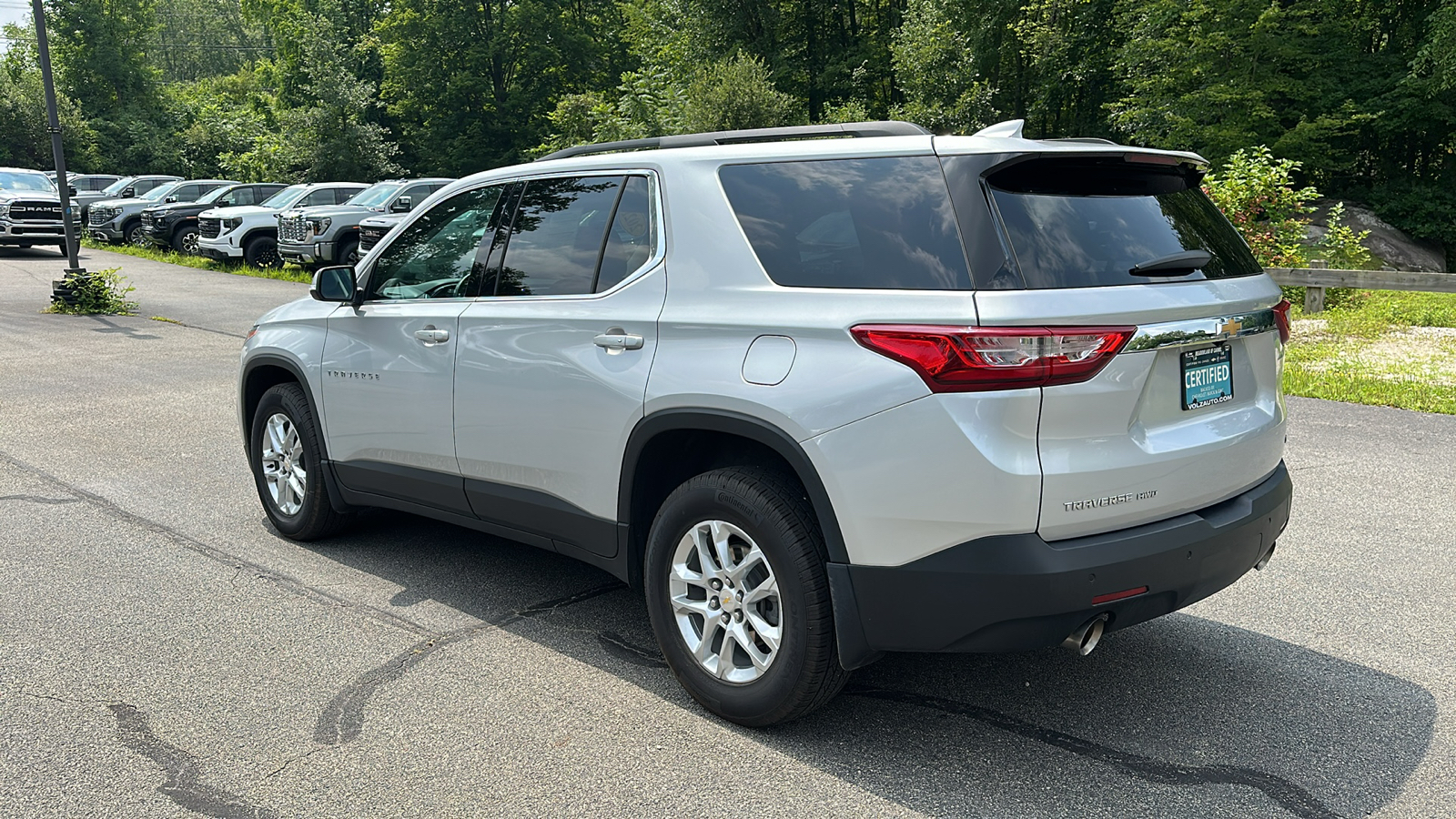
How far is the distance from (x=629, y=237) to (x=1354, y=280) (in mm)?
11270

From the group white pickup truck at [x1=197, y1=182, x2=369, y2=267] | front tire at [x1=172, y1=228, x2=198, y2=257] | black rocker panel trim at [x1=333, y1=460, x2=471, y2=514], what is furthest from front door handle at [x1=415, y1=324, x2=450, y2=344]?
front tire at [x1=172, y1=228, x2=198, y2=257]

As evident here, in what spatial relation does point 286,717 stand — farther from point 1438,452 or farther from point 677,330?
point 1438,452

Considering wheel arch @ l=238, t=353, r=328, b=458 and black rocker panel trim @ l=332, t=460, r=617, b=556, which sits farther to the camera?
wheel arch @ l=238, t=353, r=328, b=458

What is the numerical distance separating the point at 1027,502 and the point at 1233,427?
34.2 inches

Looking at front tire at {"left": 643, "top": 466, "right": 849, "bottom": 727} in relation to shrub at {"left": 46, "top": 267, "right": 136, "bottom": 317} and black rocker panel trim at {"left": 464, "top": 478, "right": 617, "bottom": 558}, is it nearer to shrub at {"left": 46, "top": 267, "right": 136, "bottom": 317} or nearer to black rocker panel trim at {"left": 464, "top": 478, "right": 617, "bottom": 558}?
black rocker panel trim at {"left": 464, "top": 478, "right": 617, "bottom": 558}

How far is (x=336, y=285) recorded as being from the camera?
15.9 ft

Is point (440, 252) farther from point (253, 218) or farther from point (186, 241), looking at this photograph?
point (186, 241)

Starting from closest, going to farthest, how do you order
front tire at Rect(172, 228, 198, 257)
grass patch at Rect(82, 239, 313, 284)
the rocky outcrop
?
grass patch at Rect(82, 239, 313, 284) < the rocky outcrop < front tire at Rect(172, 228, 198, 257)

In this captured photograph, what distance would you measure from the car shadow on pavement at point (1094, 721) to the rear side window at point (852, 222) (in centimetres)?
139

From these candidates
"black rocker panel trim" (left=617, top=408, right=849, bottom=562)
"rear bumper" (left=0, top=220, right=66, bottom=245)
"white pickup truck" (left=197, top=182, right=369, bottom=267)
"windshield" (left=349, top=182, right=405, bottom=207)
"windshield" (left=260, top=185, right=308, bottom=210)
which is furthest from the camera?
"rear bumper" (left=0, top=220, right=66, bottom=245)

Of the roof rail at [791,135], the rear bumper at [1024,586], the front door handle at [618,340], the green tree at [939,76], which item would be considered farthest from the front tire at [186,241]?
the rear bumper at [1024,586]

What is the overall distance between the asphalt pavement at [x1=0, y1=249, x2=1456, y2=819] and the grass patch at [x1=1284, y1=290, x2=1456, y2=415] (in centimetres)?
358

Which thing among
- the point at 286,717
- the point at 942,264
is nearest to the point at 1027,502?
the point at 942,264

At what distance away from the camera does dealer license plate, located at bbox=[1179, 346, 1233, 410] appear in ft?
10.2
